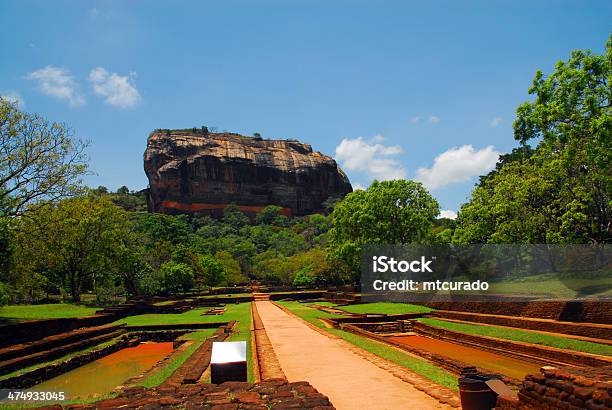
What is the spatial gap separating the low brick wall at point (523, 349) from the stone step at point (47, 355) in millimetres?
12034

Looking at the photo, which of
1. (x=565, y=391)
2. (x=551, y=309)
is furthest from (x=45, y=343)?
(x=551, y=309)

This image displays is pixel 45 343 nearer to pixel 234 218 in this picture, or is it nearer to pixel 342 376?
pixel 342 376

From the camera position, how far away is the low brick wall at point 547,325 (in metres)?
12.6

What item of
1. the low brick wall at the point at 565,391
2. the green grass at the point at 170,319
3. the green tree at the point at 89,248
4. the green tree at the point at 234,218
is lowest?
the green grass at the point at 170,319

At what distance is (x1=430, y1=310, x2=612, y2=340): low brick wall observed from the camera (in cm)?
1260

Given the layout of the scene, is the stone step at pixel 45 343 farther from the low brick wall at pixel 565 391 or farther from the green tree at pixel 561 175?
the green tree at pixel 561 175

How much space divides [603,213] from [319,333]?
47.5ft

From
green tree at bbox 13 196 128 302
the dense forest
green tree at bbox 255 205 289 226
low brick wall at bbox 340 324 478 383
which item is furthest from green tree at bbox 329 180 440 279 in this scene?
green tree at bbox 255 205 289 226

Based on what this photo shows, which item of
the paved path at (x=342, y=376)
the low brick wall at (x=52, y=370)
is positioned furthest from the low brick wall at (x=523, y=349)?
the low brick wall at (x=52, y=370)

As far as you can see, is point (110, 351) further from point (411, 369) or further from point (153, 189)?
point (153, 189)

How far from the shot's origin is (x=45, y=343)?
45.9 feet

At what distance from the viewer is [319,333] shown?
15.9 meters

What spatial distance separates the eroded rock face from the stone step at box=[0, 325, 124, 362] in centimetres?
9965

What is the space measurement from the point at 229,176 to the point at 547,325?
108132mm
